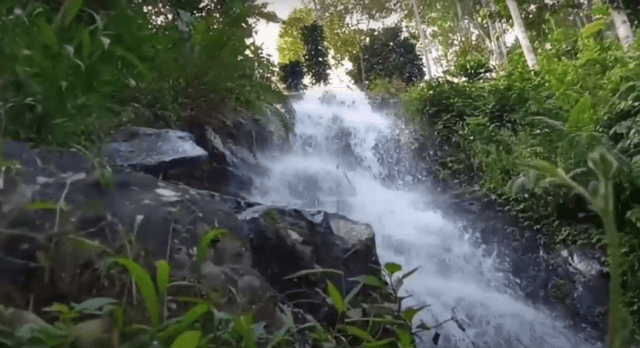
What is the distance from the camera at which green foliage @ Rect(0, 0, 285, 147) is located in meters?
2.45

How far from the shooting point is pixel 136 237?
2141 mm

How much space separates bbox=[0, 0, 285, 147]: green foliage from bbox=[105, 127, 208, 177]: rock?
0.40 ft

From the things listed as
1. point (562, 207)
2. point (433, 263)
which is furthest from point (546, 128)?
point (433, 263)

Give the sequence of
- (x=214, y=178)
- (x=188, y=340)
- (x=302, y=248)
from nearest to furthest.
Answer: (x=188, y=340)
(x=302, y=248)
(x=214, y=178)

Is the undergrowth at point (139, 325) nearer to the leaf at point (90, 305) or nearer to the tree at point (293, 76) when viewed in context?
the leaf at point (90, 305)

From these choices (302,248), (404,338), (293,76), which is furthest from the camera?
(293,76)

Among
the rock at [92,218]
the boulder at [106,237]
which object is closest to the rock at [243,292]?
the boulder at [106,237]

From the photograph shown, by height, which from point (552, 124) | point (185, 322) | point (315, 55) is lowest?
point (552, 124)

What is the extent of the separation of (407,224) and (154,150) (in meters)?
3.34

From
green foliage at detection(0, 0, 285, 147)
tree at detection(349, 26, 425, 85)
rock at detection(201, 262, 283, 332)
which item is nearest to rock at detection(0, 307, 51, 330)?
→ rock at detection(201, 262, 283, 332)

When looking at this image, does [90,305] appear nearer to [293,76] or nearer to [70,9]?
[70,9]

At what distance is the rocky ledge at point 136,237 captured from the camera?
6.19 feet

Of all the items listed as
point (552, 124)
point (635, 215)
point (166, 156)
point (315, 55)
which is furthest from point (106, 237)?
point (315, 55)

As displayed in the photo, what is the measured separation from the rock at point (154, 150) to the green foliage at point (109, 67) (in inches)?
4.8
